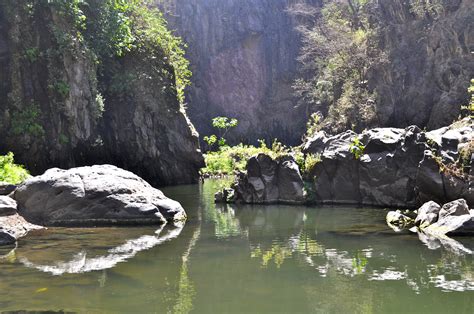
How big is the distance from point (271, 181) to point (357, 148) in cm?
353

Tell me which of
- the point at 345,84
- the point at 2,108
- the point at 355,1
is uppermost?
the point at 355,1

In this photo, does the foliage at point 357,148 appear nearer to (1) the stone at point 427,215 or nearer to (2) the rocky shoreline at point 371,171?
(2) the rocky shoreline at point 371,171

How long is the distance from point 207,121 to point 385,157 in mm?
38759

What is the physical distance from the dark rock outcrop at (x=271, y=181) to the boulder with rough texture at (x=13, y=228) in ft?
29.4

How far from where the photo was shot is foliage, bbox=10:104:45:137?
23.9 meters

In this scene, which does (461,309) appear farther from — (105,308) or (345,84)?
(345,84)

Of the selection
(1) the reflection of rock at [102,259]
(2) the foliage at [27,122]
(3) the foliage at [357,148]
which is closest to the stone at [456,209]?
(3) the foliage at [357,148]

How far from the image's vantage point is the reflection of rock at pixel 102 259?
1014cm

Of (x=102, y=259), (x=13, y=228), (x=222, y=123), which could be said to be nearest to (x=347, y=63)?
(x=222, y=123)

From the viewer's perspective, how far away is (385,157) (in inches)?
784

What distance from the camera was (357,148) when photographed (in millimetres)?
20438

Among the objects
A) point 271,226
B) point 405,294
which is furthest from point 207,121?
point 405,294

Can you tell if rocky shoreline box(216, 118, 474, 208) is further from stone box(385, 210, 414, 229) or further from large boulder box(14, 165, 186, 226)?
large boulder box(14, 165, 186, 226)

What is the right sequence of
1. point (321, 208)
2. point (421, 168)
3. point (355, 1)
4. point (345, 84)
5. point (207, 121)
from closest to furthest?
point (421, 168) < point (321, 208) < point (345, 84) < point (355, 1) < point (207, 121)
